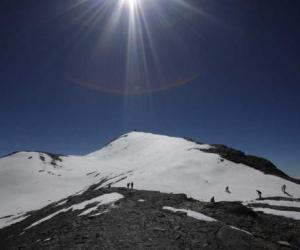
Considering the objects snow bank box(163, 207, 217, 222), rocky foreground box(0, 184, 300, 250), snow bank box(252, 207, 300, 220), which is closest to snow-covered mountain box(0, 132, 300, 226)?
snow bank box(252, 207, 300, 220)

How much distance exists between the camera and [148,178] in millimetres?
50031

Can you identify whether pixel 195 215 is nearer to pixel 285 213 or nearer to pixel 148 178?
pixel 285 213

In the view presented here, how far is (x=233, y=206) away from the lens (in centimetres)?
1997

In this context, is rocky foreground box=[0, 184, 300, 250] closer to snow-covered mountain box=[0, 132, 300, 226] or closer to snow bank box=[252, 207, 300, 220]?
snow bank box=[252, 207, 300, 220]

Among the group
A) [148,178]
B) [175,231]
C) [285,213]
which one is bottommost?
[175,231]

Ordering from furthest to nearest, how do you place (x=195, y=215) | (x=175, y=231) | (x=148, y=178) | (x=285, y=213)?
(x=148, y=178) → (x=285, y=213) → (x=195, y=215) → (x=175, y=231)

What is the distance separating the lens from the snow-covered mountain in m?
41.8

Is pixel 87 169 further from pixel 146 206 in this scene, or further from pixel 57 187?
pixel 146 206

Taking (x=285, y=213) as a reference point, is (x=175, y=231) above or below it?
below

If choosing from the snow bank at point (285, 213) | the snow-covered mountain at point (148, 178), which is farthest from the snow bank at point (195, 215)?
the snow-covered mountain at point (148, 178)

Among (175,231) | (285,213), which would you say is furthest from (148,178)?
(175,231)

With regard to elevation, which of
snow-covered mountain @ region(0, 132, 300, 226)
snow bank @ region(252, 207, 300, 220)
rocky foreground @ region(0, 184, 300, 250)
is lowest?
rocky foreground @ region(0, 184, 300, 250)

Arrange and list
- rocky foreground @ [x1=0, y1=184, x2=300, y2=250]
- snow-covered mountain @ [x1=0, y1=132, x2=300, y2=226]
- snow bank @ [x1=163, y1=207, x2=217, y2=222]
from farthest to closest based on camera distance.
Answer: snow-covered mountain @ [x1=0, y1=132, x2=300, y2=226], snow bank @ [x1=163, y1=207, x2=217, y2=222], rocky foreground @ [x1=0, y1=184, x2=300, y2=250]

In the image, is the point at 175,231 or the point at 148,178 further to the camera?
the point at 148,178
